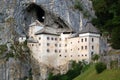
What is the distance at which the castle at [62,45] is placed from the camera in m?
93.8

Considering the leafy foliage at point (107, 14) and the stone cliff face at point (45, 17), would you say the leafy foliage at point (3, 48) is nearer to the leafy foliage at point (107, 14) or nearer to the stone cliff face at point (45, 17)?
the stone cliff face at point (45, 17)

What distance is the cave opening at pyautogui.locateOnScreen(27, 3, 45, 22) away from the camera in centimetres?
10400

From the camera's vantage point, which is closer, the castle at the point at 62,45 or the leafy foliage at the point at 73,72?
the leafy foliage at the point at 73,72

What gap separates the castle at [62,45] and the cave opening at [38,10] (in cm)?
559

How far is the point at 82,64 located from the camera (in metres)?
90.8

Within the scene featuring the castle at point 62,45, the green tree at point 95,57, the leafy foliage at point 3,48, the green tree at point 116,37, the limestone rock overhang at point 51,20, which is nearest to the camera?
the green tree at point 116,37

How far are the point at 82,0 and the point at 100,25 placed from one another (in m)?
60.9

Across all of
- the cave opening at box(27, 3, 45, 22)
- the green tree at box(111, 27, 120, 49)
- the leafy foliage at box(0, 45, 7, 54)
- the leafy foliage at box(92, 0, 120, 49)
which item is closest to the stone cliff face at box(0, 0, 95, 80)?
the cave opening at box(27, 3, 45, 22)

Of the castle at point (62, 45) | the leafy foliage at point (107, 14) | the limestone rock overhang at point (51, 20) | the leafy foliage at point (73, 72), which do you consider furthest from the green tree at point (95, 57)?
the leafy foliage at point (107, 14)

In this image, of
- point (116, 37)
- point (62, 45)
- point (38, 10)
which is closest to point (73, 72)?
point (62, 45)

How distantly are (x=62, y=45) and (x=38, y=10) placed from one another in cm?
1342

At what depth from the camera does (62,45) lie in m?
98.0

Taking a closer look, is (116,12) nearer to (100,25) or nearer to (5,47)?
(100,25)

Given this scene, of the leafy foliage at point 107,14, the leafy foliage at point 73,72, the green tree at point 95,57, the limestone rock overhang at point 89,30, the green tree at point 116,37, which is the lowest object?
the leafy foliage at point 73,72
